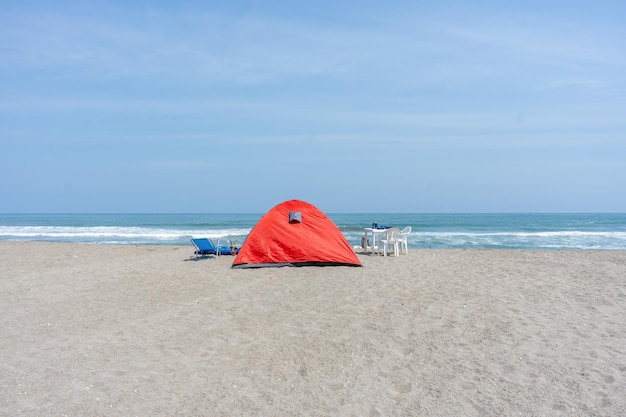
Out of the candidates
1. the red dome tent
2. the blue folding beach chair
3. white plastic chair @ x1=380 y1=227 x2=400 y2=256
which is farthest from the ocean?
white plastic chair @ x1=380 y1=227 x2=400 y2=256

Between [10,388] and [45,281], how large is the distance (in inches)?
239

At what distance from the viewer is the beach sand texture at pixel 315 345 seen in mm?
4488

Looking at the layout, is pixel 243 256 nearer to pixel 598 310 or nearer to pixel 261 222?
pixel 261 222

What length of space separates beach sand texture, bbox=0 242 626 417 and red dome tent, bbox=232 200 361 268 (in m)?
1.28

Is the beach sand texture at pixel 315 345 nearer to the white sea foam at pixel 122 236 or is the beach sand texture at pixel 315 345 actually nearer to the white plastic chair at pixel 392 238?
the white plastic chair at pixel 392 238

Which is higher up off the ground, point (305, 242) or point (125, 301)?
point (305, 242)

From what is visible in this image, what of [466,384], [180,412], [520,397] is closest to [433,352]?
[466,384]

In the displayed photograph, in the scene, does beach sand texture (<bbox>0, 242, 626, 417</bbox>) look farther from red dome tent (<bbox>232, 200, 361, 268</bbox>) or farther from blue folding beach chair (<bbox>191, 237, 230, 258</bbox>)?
blue folding beach chair (<bbox>191, 237, 230, 258</bbox>)

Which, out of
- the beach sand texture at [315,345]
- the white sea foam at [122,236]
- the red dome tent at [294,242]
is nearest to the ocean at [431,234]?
the white sea foam at [122,236]

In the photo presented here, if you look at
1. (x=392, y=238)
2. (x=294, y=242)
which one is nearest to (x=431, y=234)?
(x=392, y=238)

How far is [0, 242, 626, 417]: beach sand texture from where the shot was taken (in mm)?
4488

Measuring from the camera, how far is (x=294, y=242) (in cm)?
1199

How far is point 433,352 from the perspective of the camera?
18.4 ft

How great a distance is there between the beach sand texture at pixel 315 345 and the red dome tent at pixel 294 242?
128 centimetres
